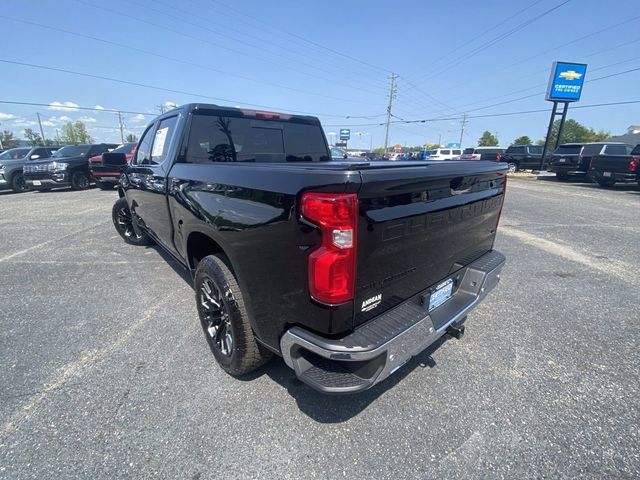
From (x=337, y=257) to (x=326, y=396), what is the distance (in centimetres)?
119

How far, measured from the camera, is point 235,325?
214 centimetres

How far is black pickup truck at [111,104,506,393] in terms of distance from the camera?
154 centimetres

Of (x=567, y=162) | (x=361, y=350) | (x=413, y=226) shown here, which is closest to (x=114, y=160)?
(x=413, y=226)

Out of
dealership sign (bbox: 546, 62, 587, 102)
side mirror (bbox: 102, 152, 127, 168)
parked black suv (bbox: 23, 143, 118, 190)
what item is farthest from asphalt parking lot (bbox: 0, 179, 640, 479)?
dealership sign (bbox: 546, 62, 587, 102)

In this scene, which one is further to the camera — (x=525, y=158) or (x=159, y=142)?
(x=525, y=158)

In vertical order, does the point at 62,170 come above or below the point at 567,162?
below

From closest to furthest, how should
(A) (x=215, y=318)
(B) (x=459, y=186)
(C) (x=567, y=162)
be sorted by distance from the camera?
(B) (x=459, y=186), (A) (x=215, y=318), (C) (x=567, y=162)

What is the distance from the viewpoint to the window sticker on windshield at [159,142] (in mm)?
3467

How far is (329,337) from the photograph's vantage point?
1628 millimetres

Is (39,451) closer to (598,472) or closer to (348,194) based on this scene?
(348,194)

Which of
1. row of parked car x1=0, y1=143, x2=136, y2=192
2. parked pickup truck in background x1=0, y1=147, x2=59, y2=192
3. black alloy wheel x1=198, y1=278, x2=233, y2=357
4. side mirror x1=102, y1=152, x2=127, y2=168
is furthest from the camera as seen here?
parked pickup truck in background x1=0, y1=147, x2=59, y2=192

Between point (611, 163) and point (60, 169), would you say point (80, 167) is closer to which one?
point (60, 169)

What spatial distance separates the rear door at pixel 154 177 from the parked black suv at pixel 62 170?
36.3ft

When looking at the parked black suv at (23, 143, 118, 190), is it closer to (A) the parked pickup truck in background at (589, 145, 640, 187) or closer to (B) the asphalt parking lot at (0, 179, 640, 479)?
(B) the asphalt parking lot at (0, 179, 640, 479)
